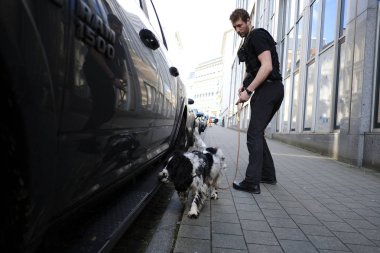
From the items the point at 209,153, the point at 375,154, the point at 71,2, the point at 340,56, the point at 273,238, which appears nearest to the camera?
the point at 71,2

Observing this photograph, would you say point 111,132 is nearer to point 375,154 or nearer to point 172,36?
point 172,36

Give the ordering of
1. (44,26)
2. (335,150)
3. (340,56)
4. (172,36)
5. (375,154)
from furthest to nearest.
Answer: (340,56), (335,150), (375,154), (172,36), (44,26)

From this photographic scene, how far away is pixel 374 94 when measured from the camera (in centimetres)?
809

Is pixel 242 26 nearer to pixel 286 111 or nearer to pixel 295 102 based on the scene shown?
pixel 295 102

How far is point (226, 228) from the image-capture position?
355 cm

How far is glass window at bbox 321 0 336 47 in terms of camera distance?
11.5 meters

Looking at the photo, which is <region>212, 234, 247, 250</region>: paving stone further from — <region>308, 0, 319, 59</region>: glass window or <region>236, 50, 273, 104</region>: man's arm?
<region>308, 0, 319, 59</region>: glass window

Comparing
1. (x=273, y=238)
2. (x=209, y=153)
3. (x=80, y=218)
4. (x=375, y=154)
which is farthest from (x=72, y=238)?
(x=375, y=154)

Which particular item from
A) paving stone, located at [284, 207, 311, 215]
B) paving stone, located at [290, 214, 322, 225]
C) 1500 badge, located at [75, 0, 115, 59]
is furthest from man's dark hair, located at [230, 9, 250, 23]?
1500 badge, located at [75, 0, 115, 59]

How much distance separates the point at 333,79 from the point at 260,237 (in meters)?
8.39

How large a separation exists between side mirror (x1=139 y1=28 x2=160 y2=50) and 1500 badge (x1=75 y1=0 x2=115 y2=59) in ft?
2.65

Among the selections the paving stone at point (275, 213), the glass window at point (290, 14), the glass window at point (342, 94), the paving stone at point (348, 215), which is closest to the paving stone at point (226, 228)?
the paving stone at point (275, 213)

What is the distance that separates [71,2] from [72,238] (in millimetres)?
1172

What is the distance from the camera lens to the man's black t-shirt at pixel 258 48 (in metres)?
4.96
